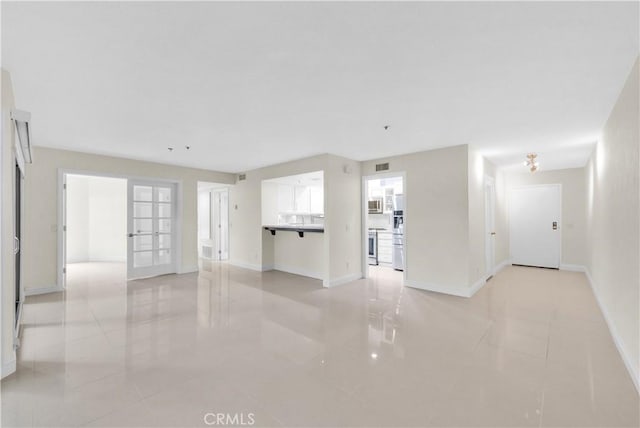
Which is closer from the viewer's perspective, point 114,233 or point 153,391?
point 153,391

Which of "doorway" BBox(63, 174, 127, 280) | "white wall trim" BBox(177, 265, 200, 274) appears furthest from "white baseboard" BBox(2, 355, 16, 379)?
"doorway" BBox(63, 174, 127, 280)

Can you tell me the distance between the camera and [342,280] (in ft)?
16.8

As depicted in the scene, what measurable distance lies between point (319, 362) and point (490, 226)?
4958mm

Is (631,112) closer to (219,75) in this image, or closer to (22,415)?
(219,75)

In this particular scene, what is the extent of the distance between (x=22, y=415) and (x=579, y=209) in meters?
8.98

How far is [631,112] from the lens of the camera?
2230 mm

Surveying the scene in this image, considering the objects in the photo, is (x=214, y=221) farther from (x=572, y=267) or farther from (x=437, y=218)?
(x=572, y=267)

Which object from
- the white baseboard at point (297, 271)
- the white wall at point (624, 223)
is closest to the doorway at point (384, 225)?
the white baseboard at point (297, 271)

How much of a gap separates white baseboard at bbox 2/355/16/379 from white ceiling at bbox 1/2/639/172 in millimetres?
2263

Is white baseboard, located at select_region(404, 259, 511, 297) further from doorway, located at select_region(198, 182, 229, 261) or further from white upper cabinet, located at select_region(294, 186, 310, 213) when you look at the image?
doorway, located at select_region(198, 182, 229, 261)

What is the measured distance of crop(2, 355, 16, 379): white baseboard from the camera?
7.00 ft

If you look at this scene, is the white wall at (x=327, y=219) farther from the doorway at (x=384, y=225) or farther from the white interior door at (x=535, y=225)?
the white interior door at (x=535, y=225)

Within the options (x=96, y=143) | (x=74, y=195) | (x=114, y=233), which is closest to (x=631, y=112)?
(x=96, y=143)

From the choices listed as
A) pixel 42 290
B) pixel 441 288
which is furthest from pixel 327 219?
pixel 42 290
